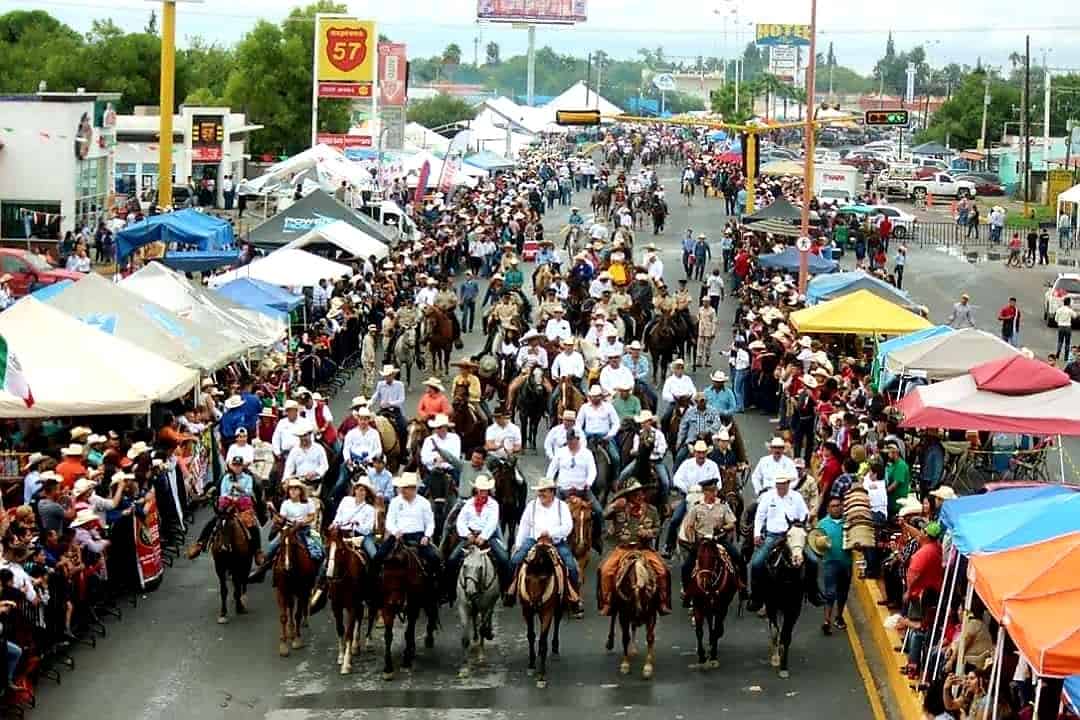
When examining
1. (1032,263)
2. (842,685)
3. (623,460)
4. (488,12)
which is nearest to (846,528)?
(842,685)

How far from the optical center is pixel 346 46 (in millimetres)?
68500

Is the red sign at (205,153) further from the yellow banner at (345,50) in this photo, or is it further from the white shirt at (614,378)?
the white shirt at (614,378)

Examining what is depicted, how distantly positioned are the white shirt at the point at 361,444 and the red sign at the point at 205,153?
51695 millimetres

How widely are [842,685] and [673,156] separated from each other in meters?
115

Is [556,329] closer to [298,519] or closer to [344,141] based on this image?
[298,519]

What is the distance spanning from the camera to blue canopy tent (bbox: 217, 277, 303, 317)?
33.6 meters

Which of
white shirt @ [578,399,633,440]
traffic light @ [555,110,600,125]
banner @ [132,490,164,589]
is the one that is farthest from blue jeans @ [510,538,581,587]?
traffic light @ [555,110,600,125]

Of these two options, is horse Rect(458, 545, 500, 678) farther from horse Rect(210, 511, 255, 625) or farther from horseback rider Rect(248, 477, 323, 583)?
horse Rect(210, 511, 255, 625)

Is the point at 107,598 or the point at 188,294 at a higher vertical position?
the point at 188,294

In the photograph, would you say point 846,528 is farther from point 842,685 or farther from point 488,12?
point 488,12

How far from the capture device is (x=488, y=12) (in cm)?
15300

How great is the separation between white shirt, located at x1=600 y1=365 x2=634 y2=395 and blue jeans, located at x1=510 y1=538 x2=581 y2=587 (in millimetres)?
7788

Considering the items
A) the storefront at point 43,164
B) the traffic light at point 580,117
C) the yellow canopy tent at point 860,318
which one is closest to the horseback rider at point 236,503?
the yellow canopy tent at point 860,318

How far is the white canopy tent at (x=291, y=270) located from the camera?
38750mm
